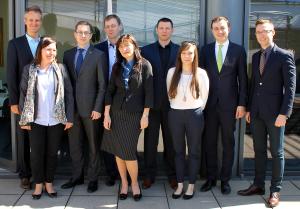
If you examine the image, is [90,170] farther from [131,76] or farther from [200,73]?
[200,73]

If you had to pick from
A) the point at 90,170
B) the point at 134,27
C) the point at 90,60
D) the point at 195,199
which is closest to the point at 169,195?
the point at 195,199

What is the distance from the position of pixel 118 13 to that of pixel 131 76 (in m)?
1.34

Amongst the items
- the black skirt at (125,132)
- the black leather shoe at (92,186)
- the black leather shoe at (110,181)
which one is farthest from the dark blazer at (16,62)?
the black leather shoe at (110,181)

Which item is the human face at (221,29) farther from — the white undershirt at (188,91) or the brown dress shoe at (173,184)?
the brown dress shoe at (173,184)

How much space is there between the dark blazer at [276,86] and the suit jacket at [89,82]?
64.9 inches

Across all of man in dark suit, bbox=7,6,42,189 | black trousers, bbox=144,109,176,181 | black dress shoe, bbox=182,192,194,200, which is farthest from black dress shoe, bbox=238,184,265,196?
man in dark suit, bbox=7,6,42,189

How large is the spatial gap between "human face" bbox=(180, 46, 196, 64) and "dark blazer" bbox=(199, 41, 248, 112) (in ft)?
1.32

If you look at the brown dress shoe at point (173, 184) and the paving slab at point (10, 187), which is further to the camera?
the brown dress shoe at point (173, 184)

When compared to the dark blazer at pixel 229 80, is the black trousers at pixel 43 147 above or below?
below

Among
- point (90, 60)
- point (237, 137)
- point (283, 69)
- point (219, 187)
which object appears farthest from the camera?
point (237, 137)

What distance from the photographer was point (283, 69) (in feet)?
14.0

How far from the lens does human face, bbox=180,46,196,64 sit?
14.2ft

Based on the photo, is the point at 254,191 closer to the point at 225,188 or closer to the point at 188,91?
the point at 225,188

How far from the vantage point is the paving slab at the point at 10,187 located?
480cm
